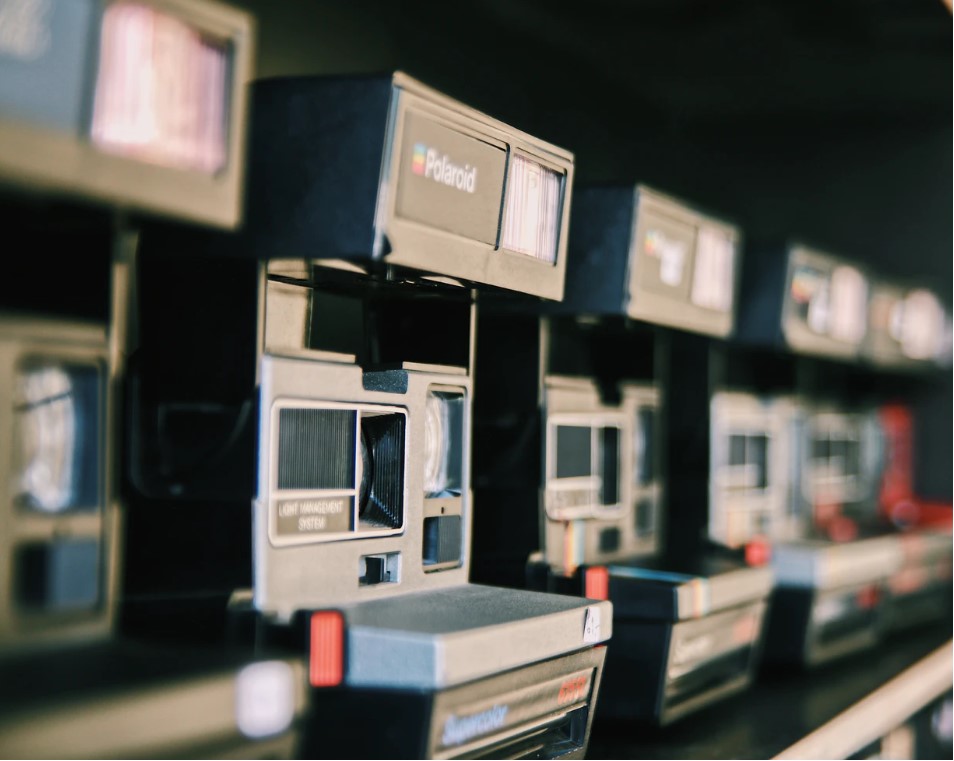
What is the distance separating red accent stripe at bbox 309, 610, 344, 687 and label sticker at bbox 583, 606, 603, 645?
472mm

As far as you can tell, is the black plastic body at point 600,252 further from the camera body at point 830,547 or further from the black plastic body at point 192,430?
the camera body at point 830,547

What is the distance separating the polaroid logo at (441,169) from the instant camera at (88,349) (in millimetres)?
322

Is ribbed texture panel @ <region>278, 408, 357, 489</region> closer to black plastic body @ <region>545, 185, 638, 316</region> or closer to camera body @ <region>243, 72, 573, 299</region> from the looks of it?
camera body @ <region>243, 72, 573, 299</region>

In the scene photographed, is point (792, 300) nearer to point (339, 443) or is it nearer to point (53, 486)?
point (339, 443)

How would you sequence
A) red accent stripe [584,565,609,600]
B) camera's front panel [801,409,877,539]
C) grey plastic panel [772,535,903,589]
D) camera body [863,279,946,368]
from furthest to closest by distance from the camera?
camera body [863,279,946,368] → camera's front panel [801,409,877,539] → grey plastic panel [772,535,903,589] → red accent stripe [584,565,609,600]

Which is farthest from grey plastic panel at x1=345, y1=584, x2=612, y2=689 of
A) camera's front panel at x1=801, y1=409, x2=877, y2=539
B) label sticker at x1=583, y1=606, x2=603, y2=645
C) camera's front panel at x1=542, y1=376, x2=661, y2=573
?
camera's front panel at x1=801, y1=409, x2=877, y2=539

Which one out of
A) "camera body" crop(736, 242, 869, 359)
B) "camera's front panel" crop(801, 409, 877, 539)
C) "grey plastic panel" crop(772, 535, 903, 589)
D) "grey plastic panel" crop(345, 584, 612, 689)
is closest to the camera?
"grey plastic panel" crop(345, 584, 612, 689)

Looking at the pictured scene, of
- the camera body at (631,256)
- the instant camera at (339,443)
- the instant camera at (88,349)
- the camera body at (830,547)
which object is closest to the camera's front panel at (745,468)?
the camera body at (830,547)

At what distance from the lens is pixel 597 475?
2705 millimetres

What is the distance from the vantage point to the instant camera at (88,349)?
1214mm

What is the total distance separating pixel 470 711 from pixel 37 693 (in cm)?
66

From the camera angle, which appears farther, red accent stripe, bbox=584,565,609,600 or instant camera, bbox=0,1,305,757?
red accent stripe, bbox=584,565,609,600

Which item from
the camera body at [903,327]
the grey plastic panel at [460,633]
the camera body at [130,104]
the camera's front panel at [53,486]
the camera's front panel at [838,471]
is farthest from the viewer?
the camera body at [903,327]

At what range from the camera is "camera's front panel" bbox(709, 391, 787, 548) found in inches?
127
